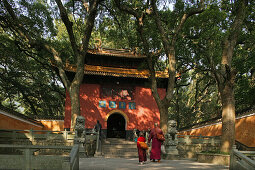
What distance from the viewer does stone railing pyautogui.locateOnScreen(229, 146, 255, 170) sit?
3958 millimetres

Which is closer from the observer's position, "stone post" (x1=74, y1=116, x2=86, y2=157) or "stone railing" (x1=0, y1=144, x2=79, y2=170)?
"stone railing" (x1=0, y1=144, x2=79, y2=170)

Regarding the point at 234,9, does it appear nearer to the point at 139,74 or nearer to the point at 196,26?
the point at 196,26

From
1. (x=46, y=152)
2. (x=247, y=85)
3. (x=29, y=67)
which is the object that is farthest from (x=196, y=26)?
(x=29, y=67)

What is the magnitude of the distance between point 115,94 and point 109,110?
1233 mm

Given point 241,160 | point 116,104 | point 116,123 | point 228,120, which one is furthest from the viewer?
point 116,123

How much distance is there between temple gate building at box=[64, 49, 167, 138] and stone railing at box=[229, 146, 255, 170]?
1058 centimetres

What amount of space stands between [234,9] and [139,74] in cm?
767

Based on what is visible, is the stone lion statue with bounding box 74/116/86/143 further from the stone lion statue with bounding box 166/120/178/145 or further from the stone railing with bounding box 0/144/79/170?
the stone railing with bounding box 0/144/79/170

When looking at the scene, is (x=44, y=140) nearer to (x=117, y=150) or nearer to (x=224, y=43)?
(x=117, y=150)

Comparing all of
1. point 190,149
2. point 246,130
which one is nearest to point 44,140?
point 190,149

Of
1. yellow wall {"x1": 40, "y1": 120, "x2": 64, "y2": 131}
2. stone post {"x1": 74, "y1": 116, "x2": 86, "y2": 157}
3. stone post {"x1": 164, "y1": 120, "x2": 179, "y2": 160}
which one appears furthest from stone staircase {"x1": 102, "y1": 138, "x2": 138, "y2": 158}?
yellow wall {"x1": 40, "y1": 120, "x2": 64, "y2": 131}

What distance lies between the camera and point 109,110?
15.5 meters

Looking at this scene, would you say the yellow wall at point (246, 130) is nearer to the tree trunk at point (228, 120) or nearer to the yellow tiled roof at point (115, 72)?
the tree trunk at point (228, 120)

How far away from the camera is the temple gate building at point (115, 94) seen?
15320 mm
